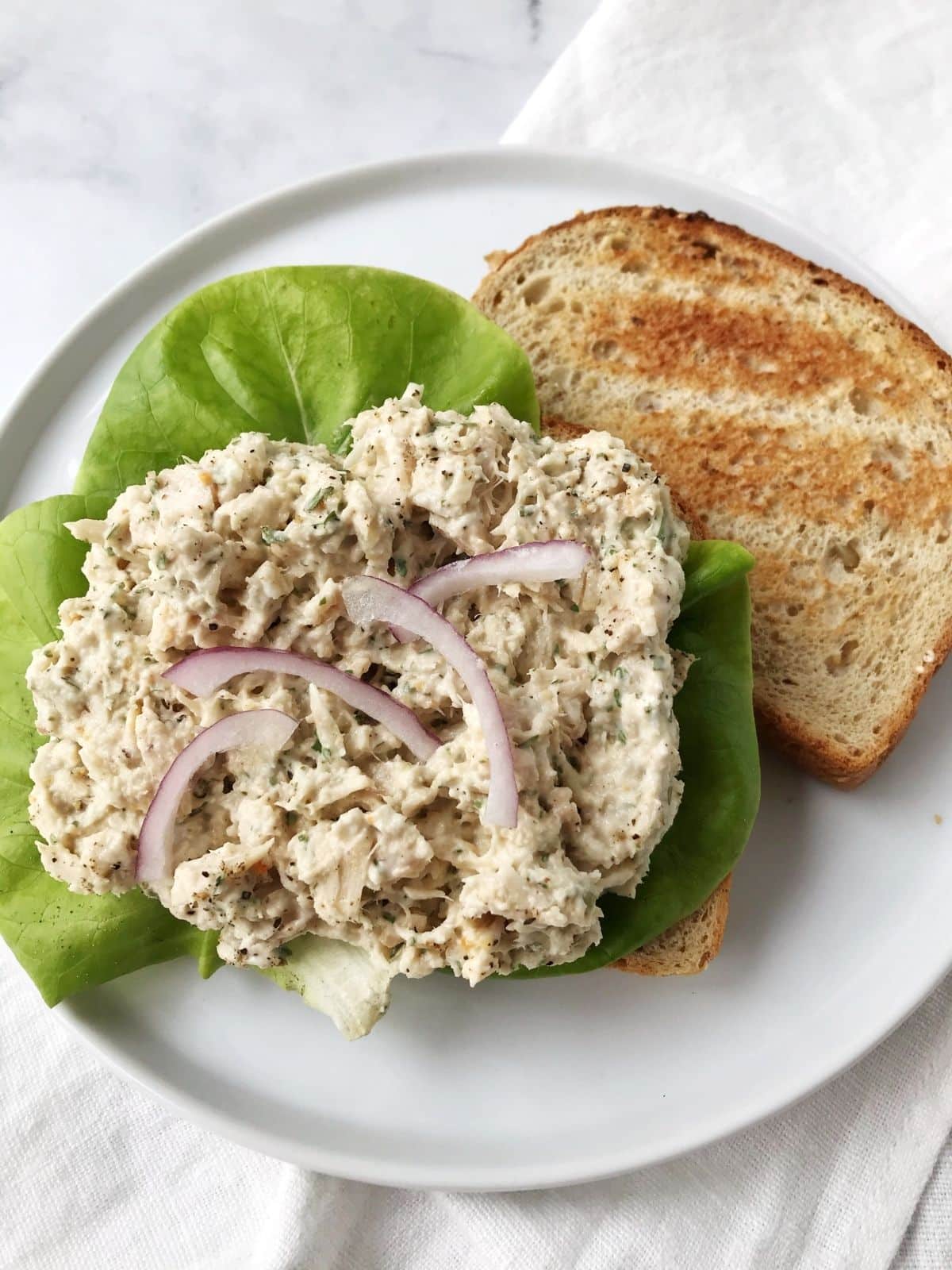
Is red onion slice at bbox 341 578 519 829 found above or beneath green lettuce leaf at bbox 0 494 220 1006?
above

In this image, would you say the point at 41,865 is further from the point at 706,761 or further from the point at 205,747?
the point at 706,761

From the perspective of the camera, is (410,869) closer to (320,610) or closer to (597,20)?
(320,610)

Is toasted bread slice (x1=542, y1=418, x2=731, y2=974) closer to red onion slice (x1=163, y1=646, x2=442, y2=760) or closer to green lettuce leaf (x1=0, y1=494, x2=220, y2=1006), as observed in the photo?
red onion slice (x1=163, y1=646, x2=442, y2=760)

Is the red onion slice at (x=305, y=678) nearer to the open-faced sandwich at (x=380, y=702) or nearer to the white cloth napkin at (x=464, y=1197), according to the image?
the open-faced sandwich at (x=380, y=702)

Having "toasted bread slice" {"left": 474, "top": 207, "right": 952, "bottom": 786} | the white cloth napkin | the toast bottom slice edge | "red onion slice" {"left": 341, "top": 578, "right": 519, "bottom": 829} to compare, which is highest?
"toasted bread slice" {"left": 474, "top": 207, "right": 952, "bottom": 786}

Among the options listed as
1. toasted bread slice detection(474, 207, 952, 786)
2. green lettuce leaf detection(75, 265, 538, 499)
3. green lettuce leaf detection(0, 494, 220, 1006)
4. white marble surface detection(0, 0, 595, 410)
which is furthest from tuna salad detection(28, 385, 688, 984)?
white marble surface detection(0, 0, 595, 410)

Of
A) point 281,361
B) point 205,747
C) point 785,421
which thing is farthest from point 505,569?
point 785,421

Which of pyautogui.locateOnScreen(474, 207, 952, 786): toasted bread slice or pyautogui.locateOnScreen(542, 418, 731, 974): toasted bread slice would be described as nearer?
pyautogui.locateOnScreen(542, 418, 731, 974): toasted bread slice

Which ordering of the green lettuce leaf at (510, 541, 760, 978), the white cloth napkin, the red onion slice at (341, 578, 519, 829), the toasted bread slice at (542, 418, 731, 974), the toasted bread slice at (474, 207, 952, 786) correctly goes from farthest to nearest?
the toasted bread slice at (474, 207, 952, 786), the white cloth napkin, the toasted bread slice at (542, 418, 731, 974), the green lettuce leaf at (510, 541, 760, 978), the red onion slice at (341, 578, 519, 829)

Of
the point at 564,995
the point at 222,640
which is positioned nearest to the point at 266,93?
the point at 222,640
